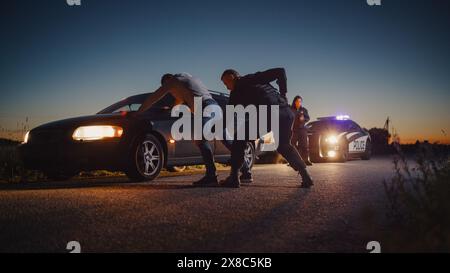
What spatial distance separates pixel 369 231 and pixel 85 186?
17.4 ft

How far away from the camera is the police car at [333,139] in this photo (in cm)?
1631

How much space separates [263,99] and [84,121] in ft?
9.22

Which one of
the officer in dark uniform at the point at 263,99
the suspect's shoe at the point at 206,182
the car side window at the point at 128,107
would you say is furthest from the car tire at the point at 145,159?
the officer in dark uniform at the point at 263,99

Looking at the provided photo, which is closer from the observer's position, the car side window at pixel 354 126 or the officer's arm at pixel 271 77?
the officer's arm at pixel 271 77

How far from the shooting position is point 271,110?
7801 millimetres

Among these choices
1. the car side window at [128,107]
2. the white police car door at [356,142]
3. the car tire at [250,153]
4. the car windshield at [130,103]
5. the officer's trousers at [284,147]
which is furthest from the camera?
the white police car door at [356,142]

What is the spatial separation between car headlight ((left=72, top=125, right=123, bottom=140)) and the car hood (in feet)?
0.22

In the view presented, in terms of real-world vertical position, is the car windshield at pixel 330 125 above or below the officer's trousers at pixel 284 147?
above

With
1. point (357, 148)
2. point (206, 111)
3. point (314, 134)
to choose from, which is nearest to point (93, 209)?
point (206, 111)

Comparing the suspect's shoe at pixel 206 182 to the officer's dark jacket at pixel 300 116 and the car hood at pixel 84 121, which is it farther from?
the officer's dark jacket at pixel 300 116

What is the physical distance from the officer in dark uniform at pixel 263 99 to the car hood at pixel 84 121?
5.95 ft

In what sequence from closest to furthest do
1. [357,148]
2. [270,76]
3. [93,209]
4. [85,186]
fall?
[93,209], [270,76], [85,186], [357,148]
